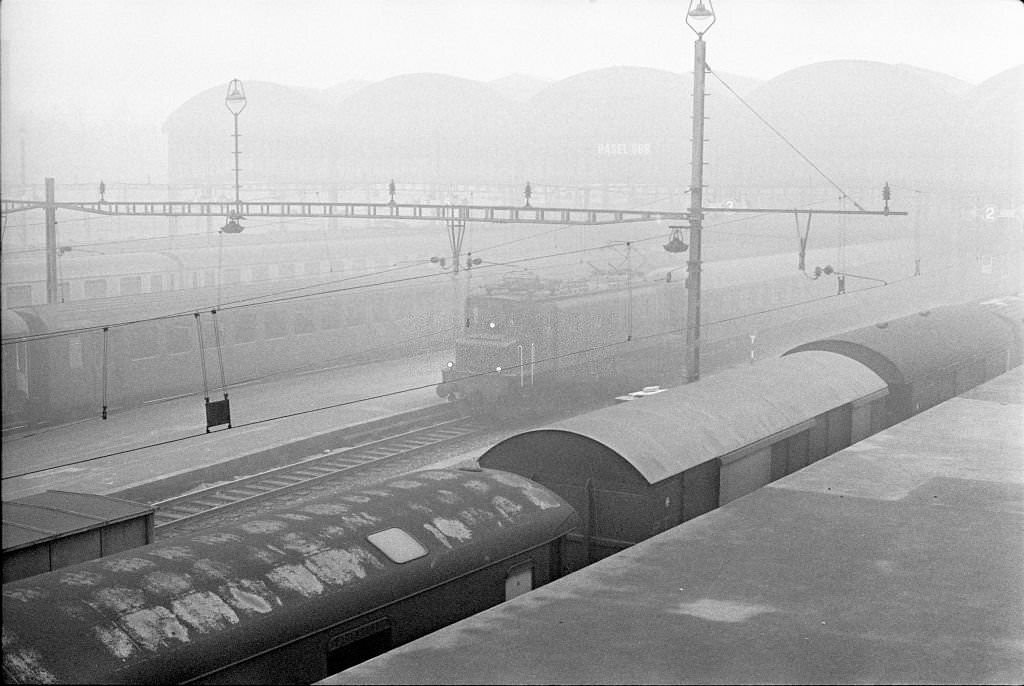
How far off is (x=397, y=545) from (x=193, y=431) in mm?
16382

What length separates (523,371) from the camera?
25.6 metres

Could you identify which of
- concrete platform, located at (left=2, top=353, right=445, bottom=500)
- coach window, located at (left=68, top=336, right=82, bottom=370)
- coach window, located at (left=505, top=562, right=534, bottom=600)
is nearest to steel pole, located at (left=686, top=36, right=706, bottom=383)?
concrete platform, located at (left=2, top=353, right=445, bottom=500)

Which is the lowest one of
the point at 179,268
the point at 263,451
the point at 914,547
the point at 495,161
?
the point at 263,451

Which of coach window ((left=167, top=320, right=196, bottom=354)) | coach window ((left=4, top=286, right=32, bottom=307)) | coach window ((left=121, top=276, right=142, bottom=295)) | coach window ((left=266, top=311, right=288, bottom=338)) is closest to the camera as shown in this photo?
coach window ((left=167, top=320, right=196, bottom=354))

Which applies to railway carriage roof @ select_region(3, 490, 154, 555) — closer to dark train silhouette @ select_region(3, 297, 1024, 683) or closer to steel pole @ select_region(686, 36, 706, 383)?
dark train silhouette @ select_region(3, 297, 1024, 683)

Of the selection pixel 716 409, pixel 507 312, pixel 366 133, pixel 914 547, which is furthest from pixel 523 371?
pixel 366 133

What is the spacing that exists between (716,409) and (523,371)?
11914 millimetres

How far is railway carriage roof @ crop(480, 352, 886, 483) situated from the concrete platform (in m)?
6.63

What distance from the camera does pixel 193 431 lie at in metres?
24.1

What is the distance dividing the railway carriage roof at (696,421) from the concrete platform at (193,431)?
21.7 feet

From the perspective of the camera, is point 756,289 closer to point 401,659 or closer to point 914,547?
point 914,547

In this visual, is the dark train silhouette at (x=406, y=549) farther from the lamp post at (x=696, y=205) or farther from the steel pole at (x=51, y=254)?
the steel pole at (x=51, y=254)

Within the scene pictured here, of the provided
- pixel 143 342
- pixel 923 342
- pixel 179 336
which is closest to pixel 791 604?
pixel 923 342

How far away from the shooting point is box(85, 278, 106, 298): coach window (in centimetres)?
3081
